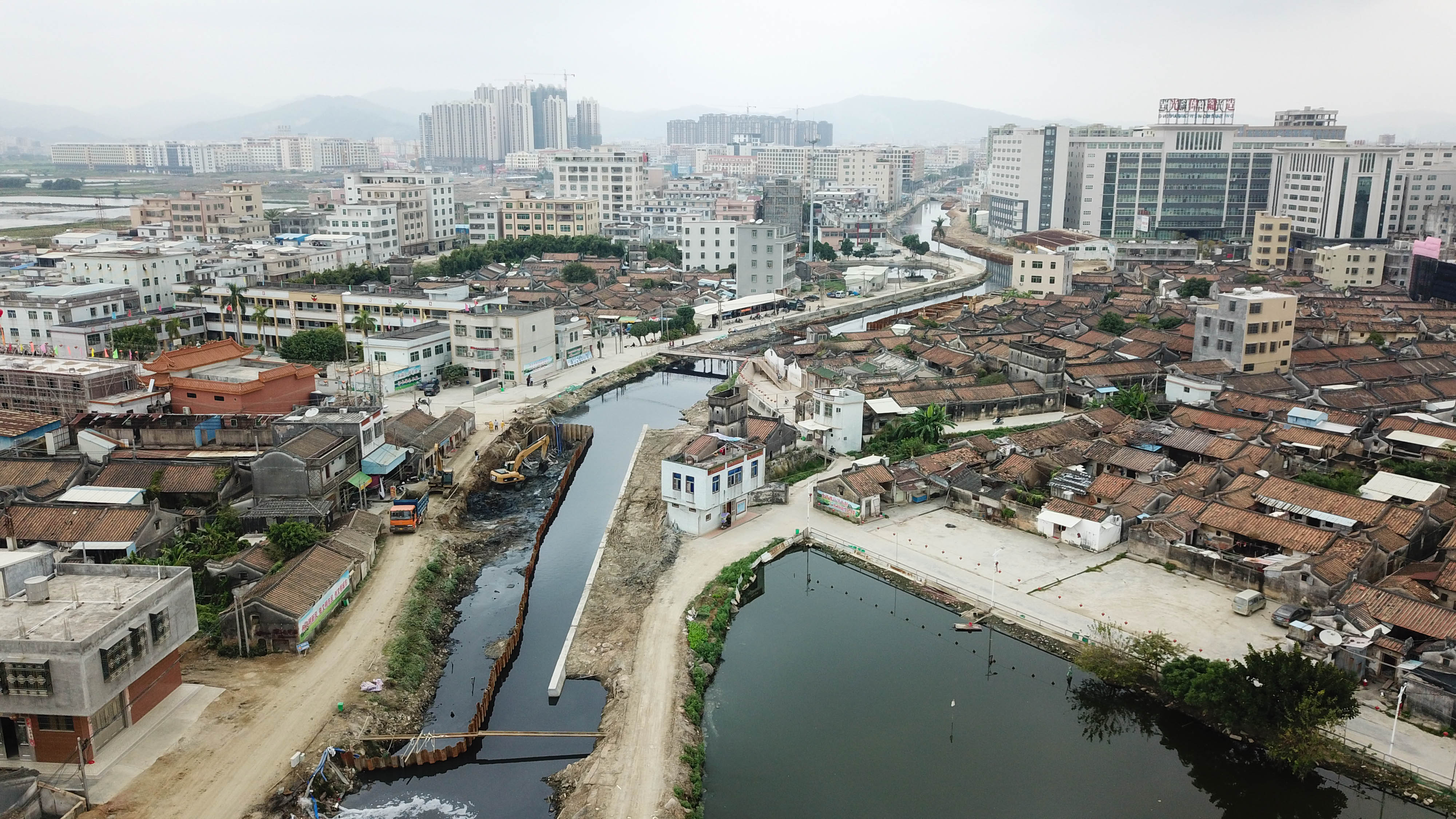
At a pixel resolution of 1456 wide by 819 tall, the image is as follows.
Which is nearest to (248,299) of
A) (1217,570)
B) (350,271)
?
(350,271)

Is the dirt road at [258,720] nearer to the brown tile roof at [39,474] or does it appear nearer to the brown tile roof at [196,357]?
the brown tile roof at [39,474]

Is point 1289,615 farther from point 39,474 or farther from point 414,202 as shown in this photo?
point 414,202

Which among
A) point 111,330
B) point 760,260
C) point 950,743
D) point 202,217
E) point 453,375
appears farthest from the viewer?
point 202,217

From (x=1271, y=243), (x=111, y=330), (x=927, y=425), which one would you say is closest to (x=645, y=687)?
(x=927, y=425)

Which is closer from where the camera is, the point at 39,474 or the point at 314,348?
the point at 39,474

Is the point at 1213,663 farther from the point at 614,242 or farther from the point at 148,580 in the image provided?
the point at 614,242

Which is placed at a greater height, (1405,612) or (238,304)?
(238,304)

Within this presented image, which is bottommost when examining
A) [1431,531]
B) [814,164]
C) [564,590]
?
[564,590]
